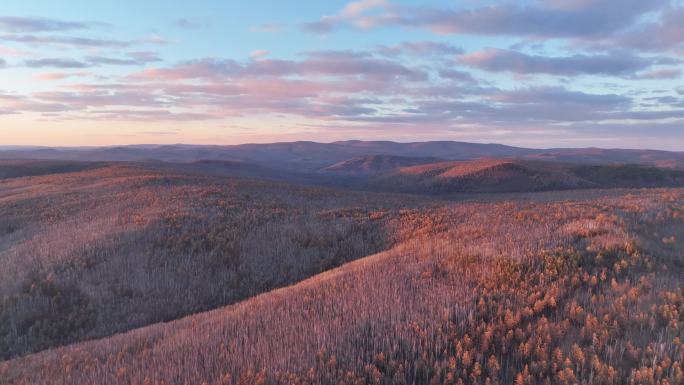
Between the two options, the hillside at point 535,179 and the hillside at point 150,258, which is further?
the hillside at point 535,179

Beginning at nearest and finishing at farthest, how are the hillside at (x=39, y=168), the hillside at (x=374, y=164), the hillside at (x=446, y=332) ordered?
the hillside at (x=446, y=332) → the hillside at (x=39, y=168) → the hillside at (x=374, y=164)

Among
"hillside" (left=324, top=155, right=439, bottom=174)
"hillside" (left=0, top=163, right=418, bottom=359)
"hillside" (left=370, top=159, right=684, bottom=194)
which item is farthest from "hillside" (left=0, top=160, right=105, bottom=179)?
"hillside" (left=324, top=155, right=439, bottom=174)

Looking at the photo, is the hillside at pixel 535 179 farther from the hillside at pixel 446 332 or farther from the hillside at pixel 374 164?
the hillside at pixel 374 164

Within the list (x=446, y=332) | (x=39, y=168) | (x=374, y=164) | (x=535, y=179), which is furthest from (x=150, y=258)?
(x=374, y=164)

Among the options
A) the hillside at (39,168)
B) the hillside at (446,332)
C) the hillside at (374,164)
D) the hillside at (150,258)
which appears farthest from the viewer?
the hillside at (374,164)

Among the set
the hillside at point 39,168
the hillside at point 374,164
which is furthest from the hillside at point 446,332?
the hillside at point 374,164

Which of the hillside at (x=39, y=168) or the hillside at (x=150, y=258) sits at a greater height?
the hillside at (x=39, y=168)

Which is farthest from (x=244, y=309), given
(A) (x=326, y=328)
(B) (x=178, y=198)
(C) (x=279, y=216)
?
(B) (x=178, y=198)

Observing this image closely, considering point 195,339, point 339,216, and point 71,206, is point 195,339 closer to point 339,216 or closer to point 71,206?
point 339,216
